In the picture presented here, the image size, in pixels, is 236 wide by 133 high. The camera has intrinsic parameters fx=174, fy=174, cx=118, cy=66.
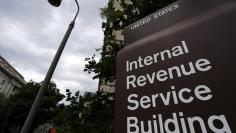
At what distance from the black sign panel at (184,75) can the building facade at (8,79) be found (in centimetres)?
4253

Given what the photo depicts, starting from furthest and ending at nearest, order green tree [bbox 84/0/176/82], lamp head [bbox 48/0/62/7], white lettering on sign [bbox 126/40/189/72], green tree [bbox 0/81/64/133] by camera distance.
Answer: green tree [bbox 0/81/64/133] → lamp head [bbox 48/0/62/7] → green tree [bbox 84/0/176/82] → white lettering on sign [bbox 126/40/189/72]

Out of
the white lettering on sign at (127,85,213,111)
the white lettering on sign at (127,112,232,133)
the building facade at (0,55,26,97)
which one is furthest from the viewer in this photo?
the building facade at (0,55,26,97)

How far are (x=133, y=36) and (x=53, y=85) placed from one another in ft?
114

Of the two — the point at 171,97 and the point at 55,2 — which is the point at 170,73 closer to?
the point at 171,97

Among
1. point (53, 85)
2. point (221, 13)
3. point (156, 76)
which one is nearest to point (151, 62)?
point (156, 76)

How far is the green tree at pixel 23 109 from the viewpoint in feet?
90.0

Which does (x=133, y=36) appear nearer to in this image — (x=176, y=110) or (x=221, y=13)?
(x=221, y=13)

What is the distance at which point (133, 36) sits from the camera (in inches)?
65.4

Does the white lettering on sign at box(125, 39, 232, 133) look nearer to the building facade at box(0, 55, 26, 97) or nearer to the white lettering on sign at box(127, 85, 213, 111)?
the white lettering on sign at box(127, 85, 213, 111)

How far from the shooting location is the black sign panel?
84cm

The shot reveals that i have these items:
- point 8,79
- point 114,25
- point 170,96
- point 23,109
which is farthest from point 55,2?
point 8,79

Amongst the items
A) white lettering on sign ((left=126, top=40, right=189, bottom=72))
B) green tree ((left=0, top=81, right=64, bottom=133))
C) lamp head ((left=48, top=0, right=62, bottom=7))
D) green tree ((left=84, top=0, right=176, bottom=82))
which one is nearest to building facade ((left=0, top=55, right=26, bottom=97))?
green tree ((left=0, top=81, right=64, bottom=133))

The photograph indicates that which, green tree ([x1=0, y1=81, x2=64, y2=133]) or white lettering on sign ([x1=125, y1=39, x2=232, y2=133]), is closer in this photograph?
white lettering on sign ([x1=125, y1=39, x2=232, y2=133])

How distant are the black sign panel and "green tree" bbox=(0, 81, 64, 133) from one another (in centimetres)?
2712
